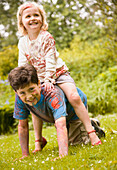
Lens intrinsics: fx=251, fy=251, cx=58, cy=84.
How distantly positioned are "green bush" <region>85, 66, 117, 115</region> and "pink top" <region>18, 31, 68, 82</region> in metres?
4.00

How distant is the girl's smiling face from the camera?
3481 millimetres

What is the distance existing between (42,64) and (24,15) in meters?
0.77

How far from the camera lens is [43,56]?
3.39 meters

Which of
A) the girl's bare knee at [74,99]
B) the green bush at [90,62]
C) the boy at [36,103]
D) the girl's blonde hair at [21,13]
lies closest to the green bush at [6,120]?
the green bush at [90,62]

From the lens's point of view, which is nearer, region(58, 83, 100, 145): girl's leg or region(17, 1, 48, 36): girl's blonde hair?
region(58, 83, 100, 145): girl's leg

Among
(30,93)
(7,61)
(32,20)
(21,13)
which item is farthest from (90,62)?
(30,93)

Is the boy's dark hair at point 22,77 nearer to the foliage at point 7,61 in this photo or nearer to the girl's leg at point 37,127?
the girl's leg at point 37,127

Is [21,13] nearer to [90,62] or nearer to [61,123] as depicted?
[61,123]


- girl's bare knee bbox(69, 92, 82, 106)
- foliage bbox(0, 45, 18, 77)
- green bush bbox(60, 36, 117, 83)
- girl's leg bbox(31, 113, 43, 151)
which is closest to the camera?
girl's bare knee bbox(69, 92, 82, 106)

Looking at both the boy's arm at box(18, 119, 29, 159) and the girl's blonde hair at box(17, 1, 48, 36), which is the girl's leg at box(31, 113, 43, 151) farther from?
the girl's blonde hair at box(17, 1, 48, 36)

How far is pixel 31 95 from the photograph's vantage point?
116 inches

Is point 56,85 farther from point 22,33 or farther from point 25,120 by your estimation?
point 22,33

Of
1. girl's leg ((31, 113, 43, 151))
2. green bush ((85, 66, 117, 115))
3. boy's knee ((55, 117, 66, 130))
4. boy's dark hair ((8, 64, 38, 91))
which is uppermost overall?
boy's dark hair ((8, 64, 38, 91))

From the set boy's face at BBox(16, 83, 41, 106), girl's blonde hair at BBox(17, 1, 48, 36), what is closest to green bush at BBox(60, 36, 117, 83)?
girl's blonde hair at BBox(17, 1, 48, 36)
